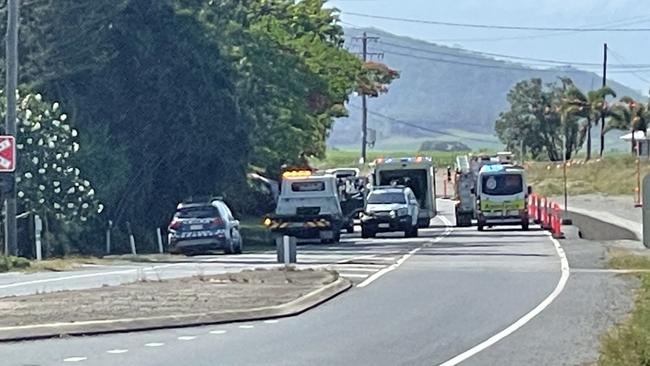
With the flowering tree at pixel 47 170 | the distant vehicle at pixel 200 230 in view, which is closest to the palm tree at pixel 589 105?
the flowering tree at pixel 47 170

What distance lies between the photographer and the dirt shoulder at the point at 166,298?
70.5ft

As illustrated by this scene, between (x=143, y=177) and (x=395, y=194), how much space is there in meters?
9.77

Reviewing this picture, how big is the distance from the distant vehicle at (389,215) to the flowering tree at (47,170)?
12.3m

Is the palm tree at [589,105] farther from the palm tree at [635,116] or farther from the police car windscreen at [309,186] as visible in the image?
the police car windscreen at [309,186]

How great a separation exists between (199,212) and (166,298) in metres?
19.5

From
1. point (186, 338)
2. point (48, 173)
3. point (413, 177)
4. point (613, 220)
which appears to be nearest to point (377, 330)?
point (186, 338)

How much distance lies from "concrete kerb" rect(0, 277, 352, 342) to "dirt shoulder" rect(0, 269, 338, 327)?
0.33 metres

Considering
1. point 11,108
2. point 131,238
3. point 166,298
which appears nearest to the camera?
point 166,298

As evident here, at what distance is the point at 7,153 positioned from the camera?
36312mm

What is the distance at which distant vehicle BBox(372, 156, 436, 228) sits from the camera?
61906 millimetres

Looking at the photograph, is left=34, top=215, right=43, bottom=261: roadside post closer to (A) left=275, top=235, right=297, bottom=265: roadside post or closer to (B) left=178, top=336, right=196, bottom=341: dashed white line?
(A) left=275, top=235, right=297, bottom=265: roadside post

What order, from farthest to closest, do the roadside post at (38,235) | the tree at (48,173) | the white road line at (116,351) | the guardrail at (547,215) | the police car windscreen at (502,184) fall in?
the police car windscreen at (502,184) < the guardrail at (547,215) < the tree at (48,173) < the roadside post at (38,235) < the white road line at (116,351)

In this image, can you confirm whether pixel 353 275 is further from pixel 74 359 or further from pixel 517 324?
pixel 74 359

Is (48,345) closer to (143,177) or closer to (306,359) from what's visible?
(306,359)
